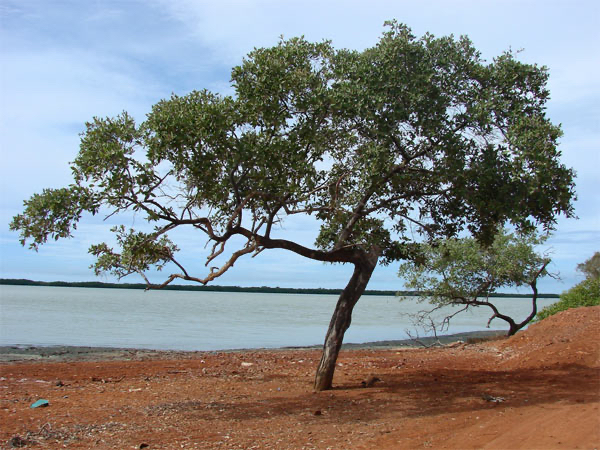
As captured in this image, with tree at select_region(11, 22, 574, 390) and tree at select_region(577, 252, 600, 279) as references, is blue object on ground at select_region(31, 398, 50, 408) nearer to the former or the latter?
tree at select_region(11, 22, 574, 390)

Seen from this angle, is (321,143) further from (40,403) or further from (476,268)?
(476,268)

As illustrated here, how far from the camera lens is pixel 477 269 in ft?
76.4

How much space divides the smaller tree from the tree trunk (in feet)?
37.9

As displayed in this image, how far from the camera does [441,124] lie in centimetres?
955

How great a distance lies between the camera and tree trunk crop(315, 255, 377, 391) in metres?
11.0

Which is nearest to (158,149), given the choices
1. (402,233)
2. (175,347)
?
Answer: (402,233)

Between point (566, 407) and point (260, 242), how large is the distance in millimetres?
5870

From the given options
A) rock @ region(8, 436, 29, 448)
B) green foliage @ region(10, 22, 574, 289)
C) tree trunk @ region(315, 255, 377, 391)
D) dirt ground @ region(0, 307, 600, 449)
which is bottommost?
rock @ region(8, 436, 29, 448)

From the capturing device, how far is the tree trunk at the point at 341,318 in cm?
1096

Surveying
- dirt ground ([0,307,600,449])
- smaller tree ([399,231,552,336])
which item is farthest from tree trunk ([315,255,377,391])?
smaller tree ([399,231,552,336])

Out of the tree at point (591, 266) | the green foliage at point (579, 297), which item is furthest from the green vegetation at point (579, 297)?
the tree at point (591, 266)

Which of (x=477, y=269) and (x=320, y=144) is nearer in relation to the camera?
(x=320, y=144)

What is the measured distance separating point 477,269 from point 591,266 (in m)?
22.0

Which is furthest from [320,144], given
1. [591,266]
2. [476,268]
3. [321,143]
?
[591,266]
